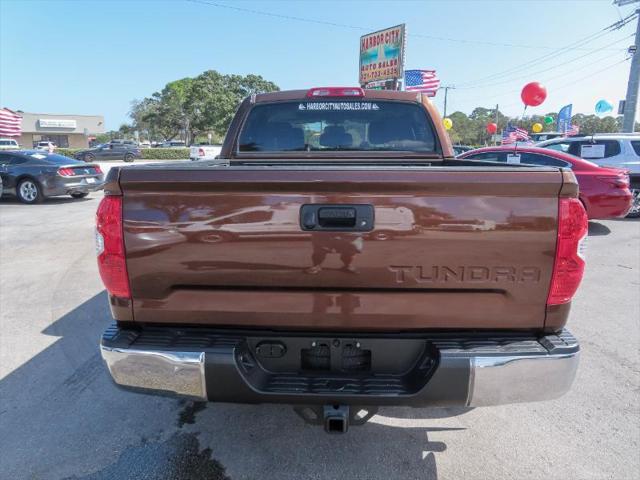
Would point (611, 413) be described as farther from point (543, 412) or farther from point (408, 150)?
point (408, 150)

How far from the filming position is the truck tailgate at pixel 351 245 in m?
1.80

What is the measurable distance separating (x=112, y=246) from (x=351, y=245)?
42.6 inches

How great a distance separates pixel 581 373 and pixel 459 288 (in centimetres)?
229

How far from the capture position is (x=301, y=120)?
379cm

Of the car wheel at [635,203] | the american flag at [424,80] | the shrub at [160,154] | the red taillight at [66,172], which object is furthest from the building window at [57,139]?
the car wheel at [635,203]

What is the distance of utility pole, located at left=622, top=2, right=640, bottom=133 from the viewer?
1858cm

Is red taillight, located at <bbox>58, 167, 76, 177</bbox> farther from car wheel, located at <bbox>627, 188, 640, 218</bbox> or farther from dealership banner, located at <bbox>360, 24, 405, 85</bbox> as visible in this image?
dealership banner, located at <bbox>360, 24, 405, 85</bbox>

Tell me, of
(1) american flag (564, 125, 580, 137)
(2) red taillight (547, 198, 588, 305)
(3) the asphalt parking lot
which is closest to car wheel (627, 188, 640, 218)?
(3) the asphalt parking lot

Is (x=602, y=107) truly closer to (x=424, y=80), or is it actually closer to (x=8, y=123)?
(x=424, y=80)

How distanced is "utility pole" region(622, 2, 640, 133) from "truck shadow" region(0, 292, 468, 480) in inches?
848

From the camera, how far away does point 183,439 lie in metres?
2.60

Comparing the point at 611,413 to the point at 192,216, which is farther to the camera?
the point at 611,413

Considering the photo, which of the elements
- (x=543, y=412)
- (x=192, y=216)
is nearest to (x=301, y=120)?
(x=192, y=216)

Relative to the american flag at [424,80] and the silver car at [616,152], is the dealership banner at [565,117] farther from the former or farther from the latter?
the silver car at [616,152]
